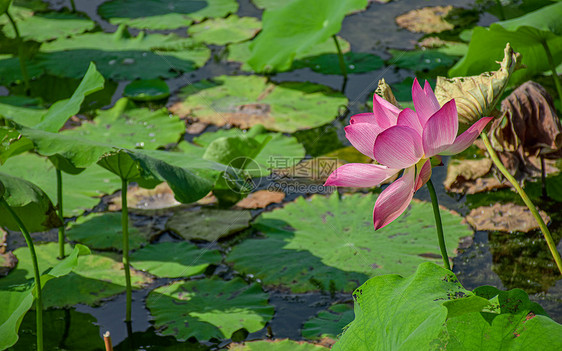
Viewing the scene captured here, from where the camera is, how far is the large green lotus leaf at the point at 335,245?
207 centimetres

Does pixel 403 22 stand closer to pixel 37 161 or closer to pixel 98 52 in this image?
pixel 98 52

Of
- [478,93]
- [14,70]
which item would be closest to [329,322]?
[478,93]

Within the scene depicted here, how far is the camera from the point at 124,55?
3.71 m

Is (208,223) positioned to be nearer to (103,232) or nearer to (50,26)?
(103,232)

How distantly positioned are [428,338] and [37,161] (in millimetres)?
2320

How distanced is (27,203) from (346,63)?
239cm

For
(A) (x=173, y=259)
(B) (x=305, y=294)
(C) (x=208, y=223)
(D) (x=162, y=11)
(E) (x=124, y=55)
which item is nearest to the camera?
(B) (x=305, y=294)

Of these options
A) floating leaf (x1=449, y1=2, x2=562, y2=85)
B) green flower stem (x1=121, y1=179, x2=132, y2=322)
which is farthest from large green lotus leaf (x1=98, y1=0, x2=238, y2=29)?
green flower stem (x1=121, y1=179, x2=132, y2=322)

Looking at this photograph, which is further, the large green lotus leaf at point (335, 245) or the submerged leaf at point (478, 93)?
the large green lotus leaf at point (335, 245)

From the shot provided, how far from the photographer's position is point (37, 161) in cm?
274

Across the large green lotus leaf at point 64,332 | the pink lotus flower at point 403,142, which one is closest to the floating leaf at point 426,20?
the large green lotus leaf at point 64,332

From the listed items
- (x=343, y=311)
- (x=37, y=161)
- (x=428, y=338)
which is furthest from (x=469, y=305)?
(x=37, y=161)

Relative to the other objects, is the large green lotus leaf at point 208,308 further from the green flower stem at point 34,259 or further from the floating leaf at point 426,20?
the floating leaf at point 426,20

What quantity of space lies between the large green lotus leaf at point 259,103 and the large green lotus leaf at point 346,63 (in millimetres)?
239
